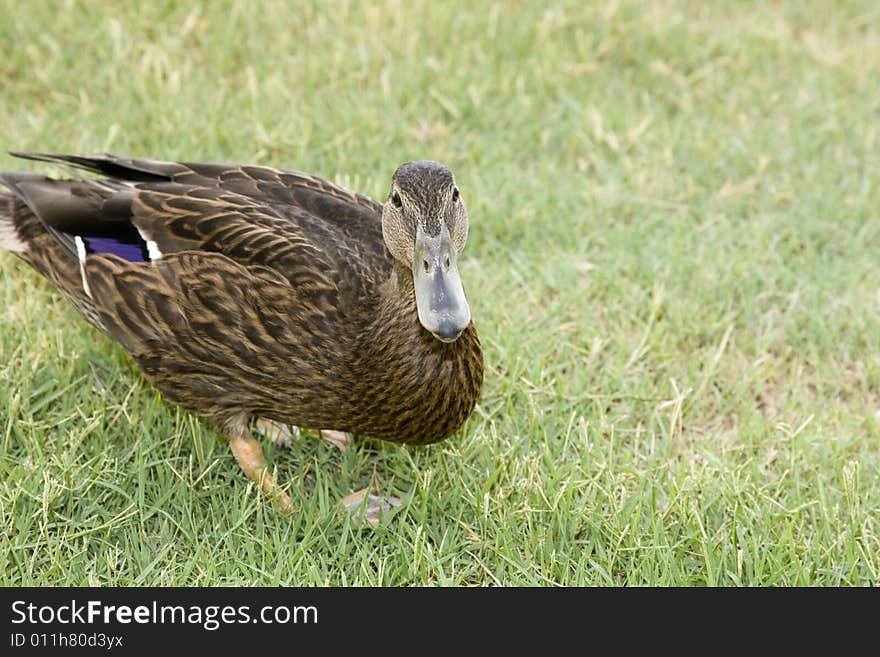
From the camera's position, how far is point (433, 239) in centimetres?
292

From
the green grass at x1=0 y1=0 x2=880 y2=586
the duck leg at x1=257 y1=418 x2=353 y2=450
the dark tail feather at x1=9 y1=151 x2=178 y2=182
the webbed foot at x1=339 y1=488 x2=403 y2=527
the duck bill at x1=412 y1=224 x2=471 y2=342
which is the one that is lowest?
the duck leg at x1=257 y1=418 x2=353 y2=450

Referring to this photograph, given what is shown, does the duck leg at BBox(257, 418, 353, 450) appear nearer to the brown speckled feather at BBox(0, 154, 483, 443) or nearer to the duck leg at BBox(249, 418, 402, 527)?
the duck leg at BBox(249, 418, 402, 527)

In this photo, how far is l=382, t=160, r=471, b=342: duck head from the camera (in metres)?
2.83

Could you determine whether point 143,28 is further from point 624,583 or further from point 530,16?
point 624,583

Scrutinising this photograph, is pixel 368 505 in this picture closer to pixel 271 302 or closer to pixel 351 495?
pixel 351 495

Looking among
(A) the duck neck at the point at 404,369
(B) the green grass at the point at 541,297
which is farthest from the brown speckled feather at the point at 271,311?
(B) the green grass at the point at 541,297

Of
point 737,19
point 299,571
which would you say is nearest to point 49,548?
point 299,571

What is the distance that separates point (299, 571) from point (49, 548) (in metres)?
0.74

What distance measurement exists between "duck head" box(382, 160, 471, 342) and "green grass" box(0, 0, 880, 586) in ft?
2.59

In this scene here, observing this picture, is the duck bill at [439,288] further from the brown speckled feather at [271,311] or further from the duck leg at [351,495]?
the duck leg at [351,495]

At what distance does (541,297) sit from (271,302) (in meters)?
1.47

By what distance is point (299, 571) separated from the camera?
3148mm

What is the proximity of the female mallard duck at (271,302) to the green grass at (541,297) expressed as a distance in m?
0.31

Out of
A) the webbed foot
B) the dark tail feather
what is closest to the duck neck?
the webbed foot
